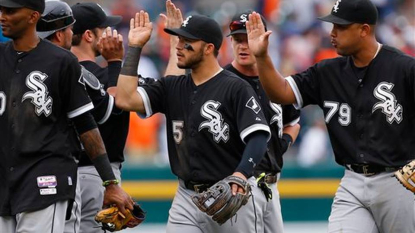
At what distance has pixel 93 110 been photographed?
7.55m

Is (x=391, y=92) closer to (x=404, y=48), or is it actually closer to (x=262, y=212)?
(x=262, y=212)

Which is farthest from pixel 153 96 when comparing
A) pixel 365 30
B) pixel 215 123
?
pixel 365 30

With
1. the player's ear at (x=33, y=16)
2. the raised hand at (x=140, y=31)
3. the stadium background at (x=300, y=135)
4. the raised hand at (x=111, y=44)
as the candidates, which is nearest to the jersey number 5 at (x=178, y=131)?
the raised hand at (x=140, y=31)

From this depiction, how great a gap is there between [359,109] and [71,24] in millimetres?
2163

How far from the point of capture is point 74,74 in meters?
6.38

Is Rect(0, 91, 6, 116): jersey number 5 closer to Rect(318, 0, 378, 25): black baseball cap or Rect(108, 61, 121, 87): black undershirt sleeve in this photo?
Rect(108, 61, 121, 87): black undershirt sleeve

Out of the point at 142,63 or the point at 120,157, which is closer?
the point at 120,157

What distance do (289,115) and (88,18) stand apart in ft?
6.43

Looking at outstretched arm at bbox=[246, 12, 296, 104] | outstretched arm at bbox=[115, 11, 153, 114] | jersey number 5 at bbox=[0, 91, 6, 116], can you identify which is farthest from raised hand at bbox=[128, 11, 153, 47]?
jersey number 5 at bbox=[0, 91, 6, 116]

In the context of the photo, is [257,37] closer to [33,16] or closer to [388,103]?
[388,103]

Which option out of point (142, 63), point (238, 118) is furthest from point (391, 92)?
point (142, 63)

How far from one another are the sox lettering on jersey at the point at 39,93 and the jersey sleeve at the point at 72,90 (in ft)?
0.43

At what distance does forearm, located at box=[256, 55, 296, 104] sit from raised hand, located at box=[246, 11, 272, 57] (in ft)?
0.19

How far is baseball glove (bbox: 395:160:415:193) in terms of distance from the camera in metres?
6.57
